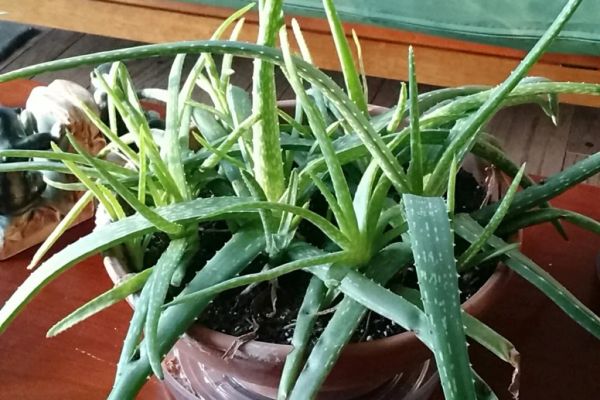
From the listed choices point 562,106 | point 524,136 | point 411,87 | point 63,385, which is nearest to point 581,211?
point 411,87

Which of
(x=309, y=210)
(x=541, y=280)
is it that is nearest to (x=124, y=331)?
(x=309, y=210)

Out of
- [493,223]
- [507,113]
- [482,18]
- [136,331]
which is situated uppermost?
[507,113]

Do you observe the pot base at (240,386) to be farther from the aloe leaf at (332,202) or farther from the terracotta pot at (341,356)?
the aloe leaf at (332,202)

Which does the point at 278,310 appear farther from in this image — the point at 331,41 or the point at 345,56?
the point at 331,41

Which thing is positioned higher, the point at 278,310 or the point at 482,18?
the point at 482,18

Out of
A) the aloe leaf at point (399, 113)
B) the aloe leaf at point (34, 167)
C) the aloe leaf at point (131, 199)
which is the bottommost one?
the aloe leaf at point (131, 199)

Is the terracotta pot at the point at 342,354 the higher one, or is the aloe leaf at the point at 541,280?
the aloe leaf at the point at 541,280

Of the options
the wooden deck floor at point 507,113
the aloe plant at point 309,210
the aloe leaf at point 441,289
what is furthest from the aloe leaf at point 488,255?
the wooden deck floor at point 507,113

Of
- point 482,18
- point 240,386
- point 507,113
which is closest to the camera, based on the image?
point 240,386

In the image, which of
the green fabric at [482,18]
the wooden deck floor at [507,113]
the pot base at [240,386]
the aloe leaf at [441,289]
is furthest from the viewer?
the wooden deck floor at [507,113]
